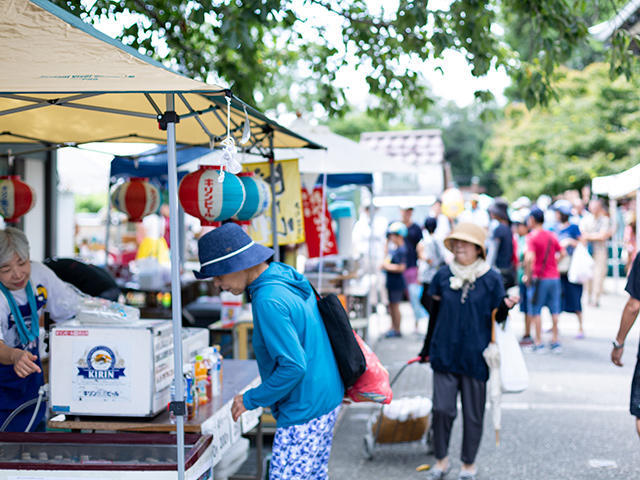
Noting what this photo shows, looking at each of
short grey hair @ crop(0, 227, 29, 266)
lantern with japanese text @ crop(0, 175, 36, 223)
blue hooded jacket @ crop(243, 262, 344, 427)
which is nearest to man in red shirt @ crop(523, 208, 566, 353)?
lantern with japanese text @ crop(0, 175, 36, 223)

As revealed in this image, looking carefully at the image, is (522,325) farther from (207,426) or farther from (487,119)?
(207,426)

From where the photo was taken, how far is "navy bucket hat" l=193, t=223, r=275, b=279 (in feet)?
9.92

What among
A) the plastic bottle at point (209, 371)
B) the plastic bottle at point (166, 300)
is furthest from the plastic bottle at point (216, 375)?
the plastic bottle at point (166, 300)

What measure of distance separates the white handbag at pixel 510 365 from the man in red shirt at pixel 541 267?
15.6 ft

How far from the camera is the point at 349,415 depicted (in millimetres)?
6992

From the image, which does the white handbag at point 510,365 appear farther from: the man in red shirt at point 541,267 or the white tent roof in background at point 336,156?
the man in red shirt at point 541,267

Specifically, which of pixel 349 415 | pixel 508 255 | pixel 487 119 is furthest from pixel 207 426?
pixel 508 255

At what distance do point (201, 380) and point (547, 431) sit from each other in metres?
3.78

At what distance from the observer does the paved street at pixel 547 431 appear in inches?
208

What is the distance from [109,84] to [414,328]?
998 cm

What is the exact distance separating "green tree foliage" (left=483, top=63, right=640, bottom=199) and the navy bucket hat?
17.0 m

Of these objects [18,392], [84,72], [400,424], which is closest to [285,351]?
[84,72]

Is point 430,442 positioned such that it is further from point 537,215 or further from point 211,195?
point 537,215

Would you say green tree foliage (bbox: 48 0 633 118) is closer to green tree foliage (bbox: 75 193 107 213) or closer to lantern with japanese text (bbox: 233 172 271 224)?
lantern with japanese text (bbox: 233 172 271 224)
